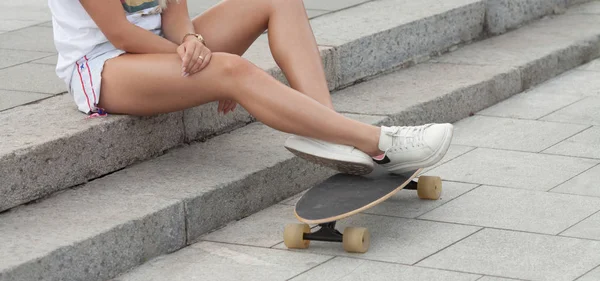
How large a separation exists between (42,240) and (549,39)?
393 cm

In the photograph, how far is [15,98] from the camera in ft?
14.5

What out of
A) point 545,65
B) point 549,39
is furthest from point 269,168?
point 549,39

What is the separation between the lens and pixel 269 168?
4.18 m

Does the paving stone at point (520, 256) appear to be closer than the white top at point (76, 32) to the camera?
Yes

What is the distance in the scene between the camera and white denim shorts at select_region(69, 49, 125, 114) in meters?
3.98

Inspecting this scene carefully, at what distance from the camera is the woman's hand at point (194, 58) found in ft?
12.4

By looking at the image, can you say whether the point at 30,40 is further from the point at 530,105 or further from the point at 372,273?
the point at 372,273

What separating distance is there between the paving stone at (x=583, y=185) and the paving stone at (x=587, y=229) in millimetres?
304

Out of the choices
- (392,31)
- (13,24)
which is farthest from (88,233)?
(13,24)

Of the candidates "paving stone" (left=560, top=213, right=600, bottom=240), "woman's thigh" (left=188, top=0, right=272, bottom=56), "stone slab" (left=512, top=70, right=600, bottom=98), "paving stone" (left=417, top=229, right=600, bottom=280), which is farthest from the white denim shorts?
"stone slab" (left=512, top=70, right=600, bottom=98)

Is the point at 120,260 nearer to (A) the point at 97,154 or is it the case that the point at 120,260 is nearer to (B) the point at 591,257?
(A) the point at 97,154

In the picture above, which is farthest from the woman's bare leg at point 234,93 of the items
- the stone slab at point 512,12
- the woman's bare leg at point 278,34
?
the stone slab at point 512,12

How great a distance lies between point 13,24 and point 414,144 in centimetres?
300

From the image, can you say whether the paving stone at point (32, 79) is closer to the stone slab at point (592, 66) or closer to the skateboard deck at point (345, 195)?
the skateboard deck at point (345, 195)
